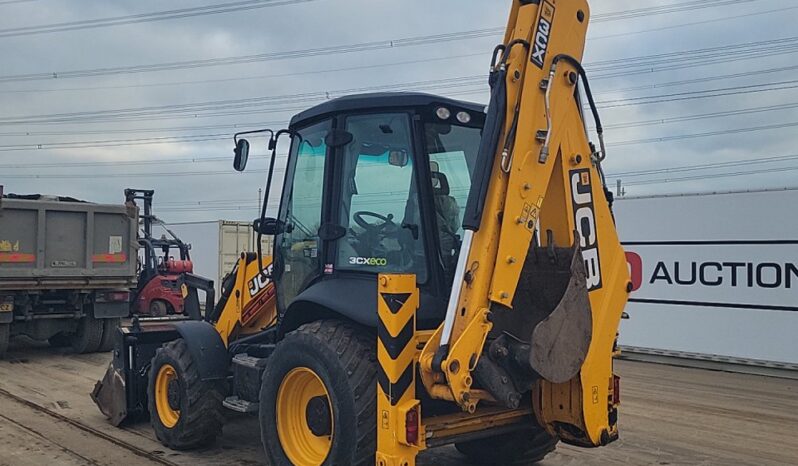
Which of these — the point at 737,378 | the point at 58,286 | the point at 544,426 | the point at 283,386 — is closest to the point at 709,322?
the point at 737,378

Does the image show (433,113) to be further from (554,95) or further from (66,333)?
(66,333)

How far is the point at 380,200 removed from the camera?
16.0ft

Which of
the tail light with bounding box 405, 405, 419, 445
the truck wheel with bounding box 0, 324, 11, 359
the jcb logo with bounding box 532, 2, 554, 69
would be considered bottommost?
the truck wheel with bounding box 0, 324, 11, 359

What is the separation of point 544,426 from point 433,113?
2.09m

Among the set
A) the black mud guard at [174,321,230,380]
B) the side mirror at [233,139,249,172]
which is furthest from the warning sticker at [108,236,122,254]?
the side mirror at [233,139,249,172]

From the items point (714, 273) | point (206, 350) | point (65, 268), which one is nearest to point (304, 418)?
point (206, 350)

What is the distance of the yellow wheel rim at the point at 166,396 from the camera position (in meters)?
6.23

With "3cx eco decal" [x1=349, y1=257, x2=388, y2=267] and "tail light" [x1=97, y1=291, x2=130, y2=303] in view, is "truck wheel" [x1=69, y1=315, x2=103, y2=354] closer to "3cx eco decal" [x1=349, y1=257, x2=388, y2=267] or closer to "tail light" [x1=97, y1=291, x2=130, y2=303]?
"tail light" [x1=97, y1=291, x2=130, y2=303]

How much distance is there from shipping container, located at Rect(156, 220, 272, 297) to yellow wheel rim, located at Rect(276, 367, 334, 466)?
17303 millimetres

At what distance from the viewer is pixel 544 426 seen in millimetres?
4723

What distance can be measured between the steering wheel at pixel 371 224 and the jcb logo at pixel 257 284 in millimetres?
1602

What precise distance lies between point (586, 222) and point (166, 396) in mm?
3919

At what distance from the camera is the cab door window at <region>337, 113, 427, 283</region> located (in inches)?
185

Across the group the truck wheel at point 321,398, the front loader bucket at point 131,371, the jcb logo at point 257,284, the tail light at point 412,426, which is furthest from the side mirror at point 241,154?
the tail light at point 412,426
